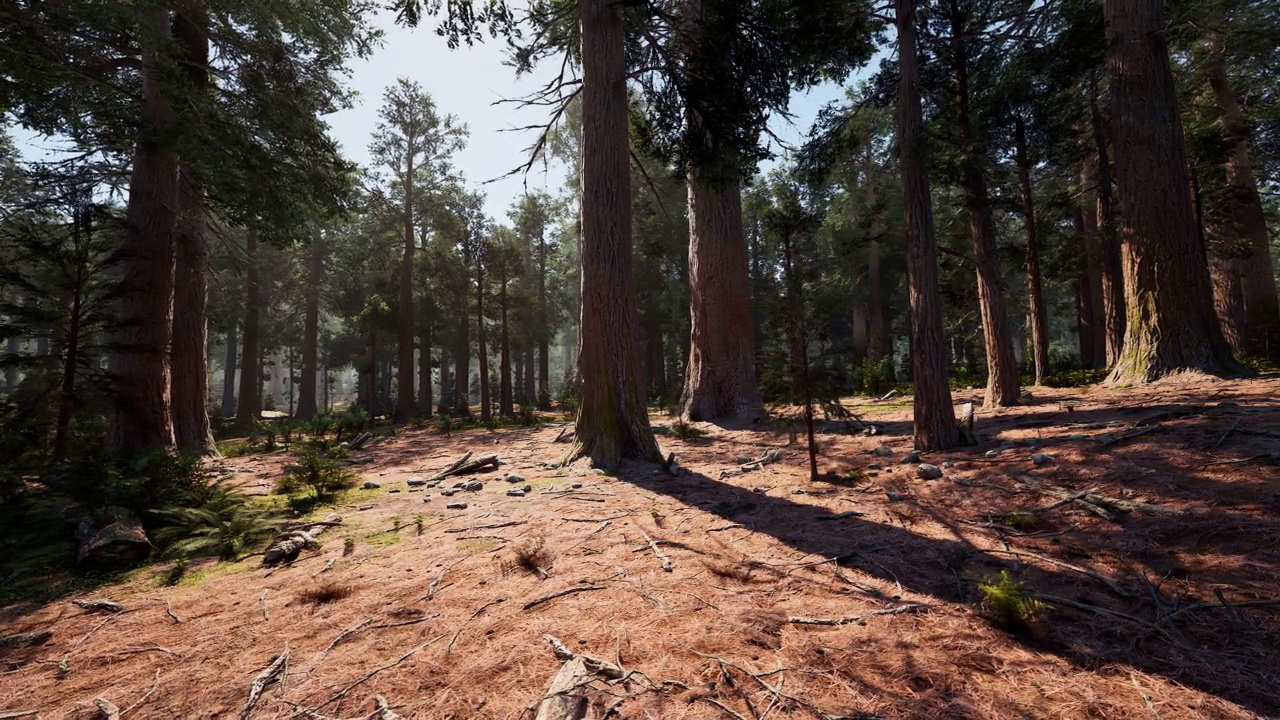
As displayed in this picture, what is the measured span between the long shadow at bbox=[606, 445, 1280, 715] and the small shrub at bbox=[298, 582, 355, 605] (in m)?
3.16

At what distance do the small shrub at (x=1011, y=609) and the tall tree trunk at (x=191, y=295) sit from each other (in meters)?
13.1

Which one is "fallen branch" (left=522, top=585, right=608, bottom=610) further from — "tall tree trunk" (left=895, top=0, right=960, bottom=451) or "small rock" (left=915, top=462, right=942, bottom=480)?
"tall tree trunk" (left=895, top=0, right=960, bottom=451)

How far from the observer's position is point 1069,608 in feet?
8.32

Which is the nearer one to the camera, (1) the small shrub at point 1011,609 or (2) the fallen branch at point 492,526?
(1) the small shrub at point 1011,609

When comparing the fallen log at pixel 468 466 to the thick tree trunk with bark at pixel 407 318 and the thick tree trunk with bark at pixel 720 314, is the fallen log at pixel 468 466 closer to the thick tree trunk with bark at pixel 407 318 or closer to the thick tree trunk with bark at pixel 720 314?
the thick tree trunk with bark at pixel 720 314

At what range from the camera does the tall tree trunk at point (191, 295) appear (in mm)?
9617

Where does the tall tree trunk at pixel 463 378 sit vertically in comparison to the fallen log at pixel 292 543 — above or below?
above

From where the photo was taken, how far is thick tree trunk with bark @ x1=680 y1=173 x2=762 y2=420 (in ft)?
36.1

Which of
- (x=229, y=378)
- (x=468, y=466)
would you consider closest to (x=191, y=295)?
(x=468, y=466)

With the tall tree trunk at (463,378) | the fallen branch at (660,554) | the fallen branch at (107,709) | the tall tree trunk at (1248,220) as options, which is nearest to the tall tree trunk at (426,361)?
the tall tree trunk at (463,378)

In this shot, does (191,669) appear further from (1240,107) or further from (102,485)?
(1240,107)

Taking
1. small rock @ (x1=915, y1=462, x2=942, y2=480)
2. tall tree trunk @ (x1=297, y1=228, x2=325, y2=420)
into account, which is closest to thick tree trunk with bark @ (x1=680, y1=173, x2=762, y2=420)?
small rock @ (x1=915, y1=462, x2=942, y2=480)

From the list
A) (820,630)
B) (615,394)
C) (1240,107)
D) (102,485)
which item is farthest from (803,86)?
(1240,107)

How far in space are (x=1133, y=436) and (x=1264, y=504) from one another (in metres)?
1.97
